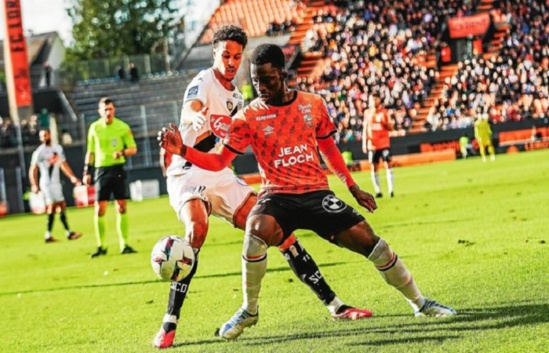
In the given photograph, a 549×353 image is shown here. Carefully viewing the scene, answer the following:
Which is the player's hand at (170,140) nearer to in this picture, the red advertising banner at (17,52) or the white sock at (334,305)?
the white sock at (334,305)

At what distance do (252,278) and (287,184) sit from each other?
725 mm

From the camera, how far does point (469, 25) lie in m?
53.6

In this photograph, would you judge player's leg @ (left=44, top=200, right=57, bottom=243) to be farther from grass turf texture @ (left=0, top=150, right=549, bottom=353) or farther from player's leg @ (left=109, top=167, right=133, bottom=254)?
player's leg @ (left=109, top=167, right=133, bottom=254)

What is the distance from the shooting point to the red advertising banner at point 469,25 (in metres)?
53.4

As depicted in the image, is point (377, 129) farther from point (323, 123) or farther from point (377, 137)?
point (323, 123)

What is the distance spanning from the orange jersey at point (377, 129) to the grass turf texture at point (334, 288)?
396 centimetres

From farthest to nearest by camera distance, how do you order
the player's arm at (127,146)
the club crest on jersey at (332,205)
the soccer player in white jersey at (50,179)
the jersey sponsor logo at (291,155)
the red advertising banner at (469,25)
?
1. the red advertising banner at (469,25)
2. the soccer player in white jersey at (50,179)
3. the player's arm at (127,146)
4. the jersey sponsor logo at (291,155)
5. the club crest on jersey at (332,205)

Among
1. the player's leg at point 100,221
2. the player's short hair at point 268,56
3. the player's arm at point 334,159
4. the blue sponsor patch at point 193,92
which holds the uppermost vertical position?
the player's short hair at point 268,56

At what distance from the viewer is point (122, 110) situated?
54188 millimetres

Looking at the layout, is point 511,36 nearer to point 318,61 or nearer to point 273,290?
point 318,61

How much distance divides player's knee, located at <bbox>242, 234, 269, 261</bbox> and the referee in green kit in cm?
997

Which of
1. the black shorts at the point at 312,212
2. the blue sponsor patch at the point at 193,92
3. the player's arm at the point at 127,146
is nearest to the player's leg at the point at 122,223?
the player's arm at the point at 127,146

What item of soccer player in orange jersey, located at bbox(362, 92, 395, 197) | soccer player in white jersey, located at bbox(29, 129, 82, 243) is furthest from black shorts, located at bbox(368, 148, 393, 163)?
soccer player in white jersey, located at bbox(29, 129, 82, 243)

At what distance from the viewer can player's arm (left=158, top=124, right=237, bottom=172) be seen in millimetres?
7527
